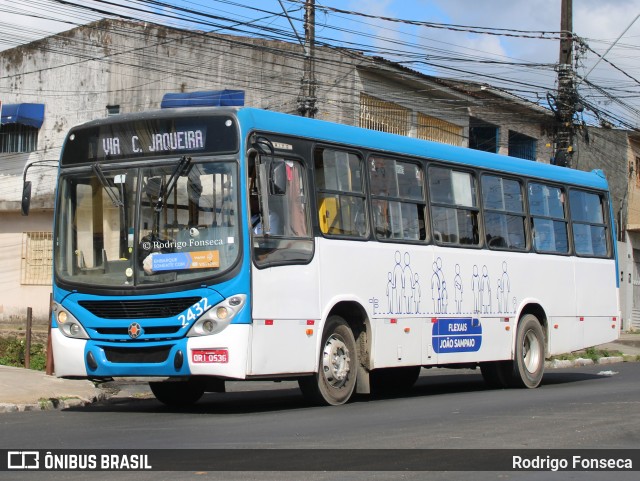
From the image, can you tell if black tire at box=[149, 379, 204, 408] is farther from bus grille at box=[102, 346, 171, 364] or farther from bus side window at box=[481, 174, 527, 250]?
bus side window at box=[481, 174, 527, 250]

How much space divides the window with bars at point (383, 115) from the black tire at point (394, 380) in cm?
1337

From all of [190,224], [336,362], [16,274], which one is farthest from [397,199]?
[16,274]

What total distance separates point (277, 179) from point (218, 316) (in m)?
1.51

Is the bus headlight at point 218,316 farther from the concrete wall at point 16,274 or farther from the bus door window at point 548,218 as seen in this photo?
the concrete wall at point 16,274

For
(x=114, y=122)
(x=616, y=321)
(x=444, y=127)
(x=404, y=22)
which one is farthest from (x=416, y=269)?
(x=444, y=127)

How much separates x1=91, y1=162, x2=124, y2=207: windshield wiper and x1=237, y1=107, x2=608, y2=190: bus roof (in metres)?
1.58

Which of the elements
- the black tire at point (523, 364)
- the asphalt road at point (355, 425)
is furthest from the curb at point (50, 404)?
the black tire at point (523, 364)

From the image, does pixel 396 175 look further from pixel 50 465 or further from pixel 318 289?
pixel 50 465

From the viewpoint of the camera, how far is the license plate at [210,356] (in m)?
11.0

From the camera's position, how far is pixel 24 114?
34406 mm

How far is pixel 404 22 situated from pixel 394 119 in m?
5.05

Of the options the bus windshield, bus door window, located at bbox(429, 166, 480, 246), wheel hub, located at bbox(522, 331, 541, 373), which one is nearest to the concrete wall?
wheel hub, located at bbox(522, 331, 541, 373)

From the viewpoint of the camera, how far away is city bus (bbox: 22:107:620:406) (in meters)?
11.2

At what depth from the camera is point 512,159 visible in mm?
16234
